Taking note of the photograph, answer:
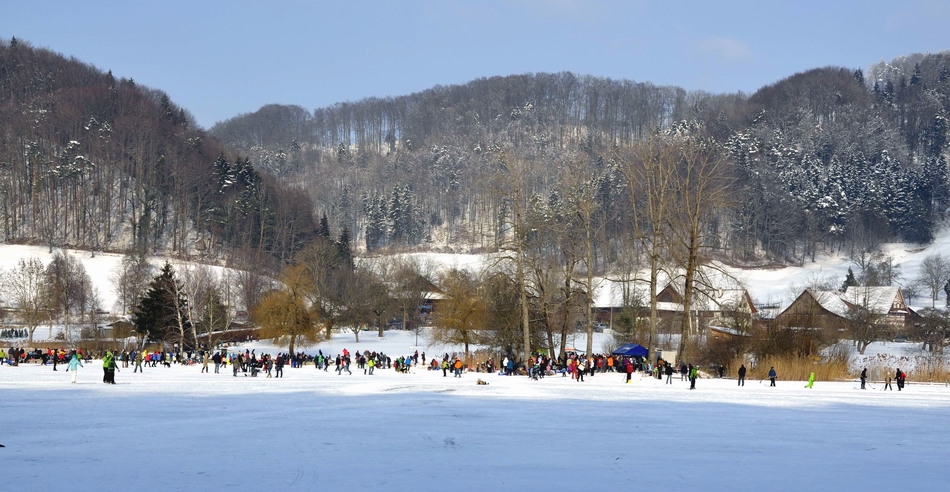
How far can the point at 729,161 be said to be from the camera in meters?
116

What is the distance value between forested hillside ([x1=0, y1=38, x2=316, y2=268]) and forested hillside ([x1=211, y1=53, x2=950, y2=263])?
2927 centimetres

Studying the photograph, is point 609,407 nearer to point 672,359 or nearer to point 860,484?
point 860,484

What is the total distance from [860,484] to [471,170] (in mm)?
149700

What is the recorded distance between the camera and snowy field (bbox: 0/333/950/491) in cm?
1148

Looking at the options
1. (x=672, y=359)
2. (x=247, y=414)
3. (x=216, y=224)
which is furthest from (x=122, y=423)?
(x=216, y=224)

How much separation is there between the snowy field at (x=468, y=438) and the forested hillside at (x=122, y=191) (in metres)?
75.4

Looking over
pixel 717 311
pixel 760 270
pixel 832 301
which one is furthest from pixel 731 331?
pixel 760 270

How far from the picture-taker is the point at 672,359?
4134cm

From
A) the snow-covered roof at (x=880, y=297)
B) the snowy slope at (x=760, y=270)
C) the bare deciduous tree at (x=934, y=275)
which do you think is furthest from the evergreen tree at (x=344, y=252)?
the bare deciduous tree at (x=934, y=275)

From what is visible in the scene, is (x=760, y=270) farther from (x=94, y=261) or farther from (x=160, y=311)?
(x=94, y=261)

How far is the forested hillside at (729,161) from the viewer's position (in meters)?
116

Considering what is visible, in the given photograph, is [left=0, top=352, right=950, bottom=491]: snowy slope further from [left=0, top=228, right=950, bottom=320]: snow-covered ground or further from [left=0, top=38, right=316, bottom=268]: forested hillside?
[left=0, top=38, right=316, bottom=268]: forested hillside

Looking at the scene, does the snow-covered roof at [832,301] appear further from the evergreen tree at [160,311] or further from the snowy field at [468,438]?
the evergreen tree at [160,311]

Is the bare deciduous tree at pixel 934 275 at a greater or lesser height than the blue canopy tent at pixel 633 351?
greater
